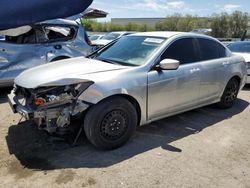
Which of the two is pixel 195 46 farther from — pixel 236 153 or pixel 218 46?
pixel 236 153

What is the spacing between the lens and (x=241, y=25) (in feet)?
107

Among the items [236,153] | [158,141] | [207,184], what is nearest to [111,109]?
[158,141]

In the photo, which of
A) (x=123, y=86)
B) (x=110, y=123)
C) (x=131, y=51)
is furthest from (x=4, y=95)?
(x=123, y=86)

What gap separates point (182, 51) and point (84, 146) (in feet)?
7.32

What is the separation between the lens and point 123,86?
13.1 ft

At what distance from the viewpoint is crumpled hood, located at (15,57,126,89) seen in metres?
3.77

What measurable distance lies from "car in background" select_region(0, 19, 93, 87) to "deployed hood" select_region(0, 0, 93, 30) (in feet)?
12.1

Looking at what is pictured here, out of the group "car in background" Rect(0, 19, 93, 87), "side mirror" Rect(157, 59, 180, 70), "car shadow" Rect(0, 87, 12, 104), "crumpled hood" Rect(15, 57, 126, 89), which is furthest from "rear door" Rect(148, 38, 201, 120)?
"car shadow" Rect(0, 87, 12, 104)

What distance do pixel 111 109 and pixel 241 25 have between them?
106 feet

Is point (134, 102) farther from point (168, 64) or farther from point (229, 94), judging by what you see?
point (229, 94)

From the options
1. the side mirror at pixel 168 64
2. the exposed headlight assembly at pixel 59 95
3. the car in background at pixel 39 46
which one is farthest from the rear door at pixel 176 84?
the car in background at pixel 39 46

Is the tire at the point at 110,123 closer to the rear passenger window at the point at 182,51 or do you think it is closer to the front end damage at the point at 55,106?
the front end damage at the point at 55,106

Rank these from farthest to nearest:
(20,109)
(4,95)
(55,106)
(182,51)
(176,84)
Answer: (4,95)
(182,51)
(176,84)
(20,109)
(55,106)

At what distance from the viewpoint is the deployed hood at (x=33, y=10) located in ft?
8.72
